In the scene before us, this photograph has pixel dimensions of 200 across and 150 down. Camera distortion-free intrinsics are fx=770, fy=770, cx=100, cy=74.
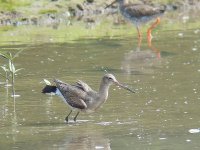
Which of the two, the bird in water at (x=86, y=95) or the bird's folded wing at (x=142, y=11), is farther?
the bird's folded wing at (x=142, y=11)

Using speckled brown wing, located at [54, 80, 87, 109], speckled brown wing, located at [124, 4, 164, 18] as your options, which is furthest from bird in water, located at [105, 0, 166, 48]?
speckled brown wing, located at [54, 80, 87, 109]

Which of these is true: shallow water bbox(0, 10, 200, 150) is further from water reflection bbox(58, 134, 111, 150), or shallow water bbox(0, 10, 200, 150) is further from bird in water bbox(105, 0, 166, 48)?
bird in water bbox(105, 0, 166, 48)

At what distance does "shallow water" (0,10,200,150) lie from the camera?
1348 centimetres

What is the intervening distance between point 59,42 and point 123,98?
12.3m

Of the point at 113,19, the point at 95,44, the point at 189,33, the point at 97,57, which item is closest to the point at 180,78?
the point at 97,57

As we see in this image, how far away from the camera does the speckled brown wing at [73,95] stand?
1480 centimetres

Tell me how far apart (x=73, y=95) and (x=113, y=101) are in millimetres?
2454

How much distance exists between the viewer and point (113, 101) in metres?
17.3

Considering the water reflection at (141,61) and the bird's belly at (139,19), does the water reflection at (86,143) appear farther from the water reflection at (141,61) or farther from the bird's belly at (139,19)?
the bird's belly at (139,19)

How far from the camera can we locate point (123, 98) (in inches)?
693

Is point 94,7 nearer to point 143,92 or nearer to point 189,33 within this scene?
point 189,33

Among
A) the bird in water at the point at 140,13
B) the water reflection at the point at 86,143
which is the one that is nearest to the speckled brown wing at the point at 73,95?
the water reflection at the point at 86,143

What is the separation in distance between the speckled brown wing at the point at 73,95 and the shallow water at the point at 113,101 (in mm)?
407

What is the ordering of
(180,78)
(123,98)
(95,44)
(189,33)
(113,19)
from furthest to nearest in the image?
(113,19), (189,33), (95,44), (180,78), (123,98)
